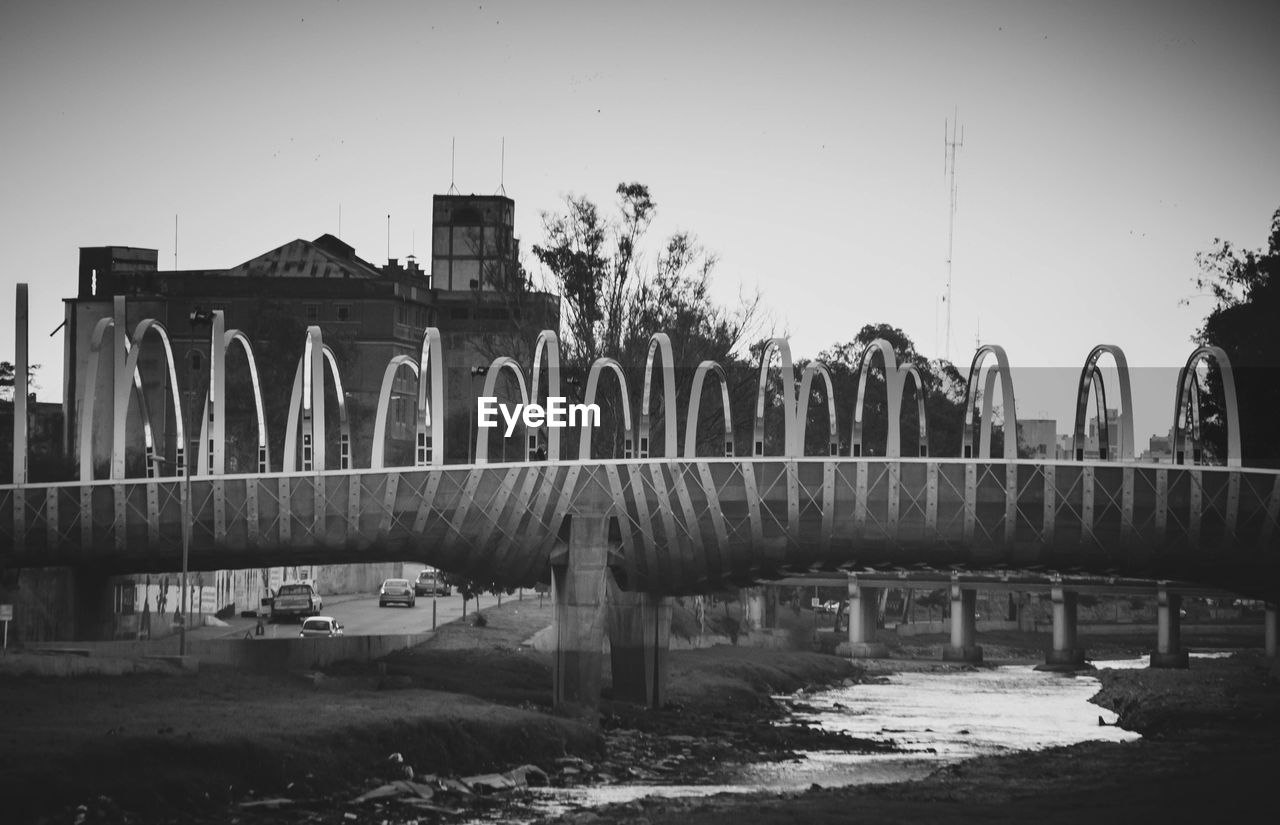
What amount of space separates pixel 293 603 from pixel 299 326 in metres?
27.8

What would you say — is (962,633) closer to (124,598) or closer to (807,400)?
(124,598)

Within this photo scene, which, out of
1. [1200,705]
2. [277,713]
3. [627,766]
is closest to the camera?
[277,713]

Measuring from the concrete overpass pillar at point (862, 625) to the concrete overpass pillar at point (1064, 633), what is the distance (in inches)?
532

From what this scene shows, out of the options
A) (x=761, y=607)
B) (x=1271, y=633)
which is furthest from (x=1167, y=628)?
(x=761, y=607)

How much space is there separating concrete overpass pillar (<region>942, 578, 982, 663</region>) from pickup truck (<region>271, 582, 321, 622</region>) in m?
64.2

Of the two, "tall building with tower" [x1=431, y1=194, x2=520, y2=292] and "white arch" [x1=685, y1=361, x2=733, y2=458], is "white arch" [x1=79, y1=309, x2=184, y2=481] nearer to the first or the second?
"white arch" [x1=685, y1=361, x2=733, y2=458]

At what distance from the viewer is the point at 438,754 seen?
6184 cm

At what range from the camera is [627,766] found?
221 feet

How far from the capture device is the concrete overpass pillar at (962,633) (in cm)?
16762

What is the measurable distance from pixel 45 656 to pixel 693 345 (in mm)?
54897

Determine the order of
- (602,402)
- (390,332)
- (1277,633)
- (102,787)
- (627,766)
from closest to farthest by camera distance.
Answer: (102,787)
(627,766)
(602,402)
(1277,633)
(390,332)

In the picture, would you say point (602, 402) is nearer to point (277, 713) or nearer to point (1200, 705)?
A: point (1200, 705)

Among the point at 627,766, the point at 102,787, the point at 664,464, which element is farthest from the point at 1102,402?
the point at 102,787

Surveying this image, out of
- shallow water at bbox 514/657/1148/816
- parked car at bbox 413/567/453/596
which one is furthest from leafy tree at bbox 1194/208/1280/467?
parked car at bbox 413/567/453/596
